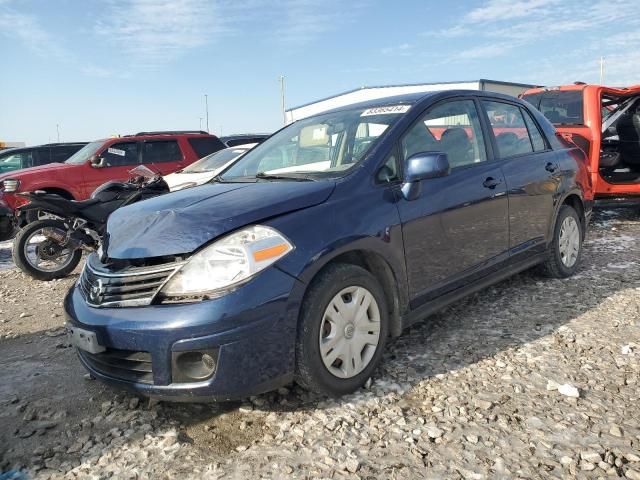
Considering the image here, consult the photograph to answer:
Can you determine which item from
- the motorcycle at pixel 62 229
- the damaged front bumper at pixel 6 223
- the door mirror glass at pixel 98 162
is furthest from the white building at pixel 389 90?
the motorcycle at pixel 62 229

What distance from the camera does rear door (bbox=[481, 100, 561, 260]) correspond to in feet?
13.1

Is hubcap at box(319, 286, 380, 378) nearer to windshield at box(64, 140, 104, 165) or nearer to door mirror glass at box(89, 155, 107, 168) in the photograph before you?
door mirror glass at box(89, 155, 107, 168)

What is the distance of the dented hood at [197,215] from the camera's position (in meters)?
2.51

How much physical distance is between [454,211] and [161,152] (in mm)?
7922

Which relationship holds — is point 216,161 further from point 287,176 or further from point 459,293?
point 459,293

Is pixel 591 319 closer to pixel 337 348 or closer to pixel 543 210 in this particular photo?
pixel 543 210

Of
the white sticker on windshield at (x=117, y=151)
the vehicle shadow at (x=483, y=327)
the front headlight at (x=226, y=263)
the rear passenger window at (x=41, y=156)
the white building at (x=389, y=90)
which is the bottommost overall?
the vehicle shadow at (x=483, y=327)

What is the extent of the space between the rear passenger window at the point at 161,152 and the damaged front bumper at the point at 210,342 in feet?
26.2

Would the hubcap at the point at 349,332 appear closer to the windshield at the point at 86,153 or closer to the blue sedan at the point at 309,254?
the blue sedan at the point at 309,254

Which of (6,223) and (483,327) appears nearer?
(483,327)

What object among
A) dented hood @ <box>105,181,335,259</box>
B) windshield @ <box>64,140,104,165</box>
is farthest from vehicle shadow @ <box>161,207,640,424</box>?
windshield @ <box>64,140,104,165</box>

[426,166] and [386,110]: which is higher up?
[386,110]

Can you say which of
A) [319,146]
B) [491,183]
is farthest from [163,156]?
[491,183]

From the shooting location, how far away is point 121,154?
9781 millimetres
